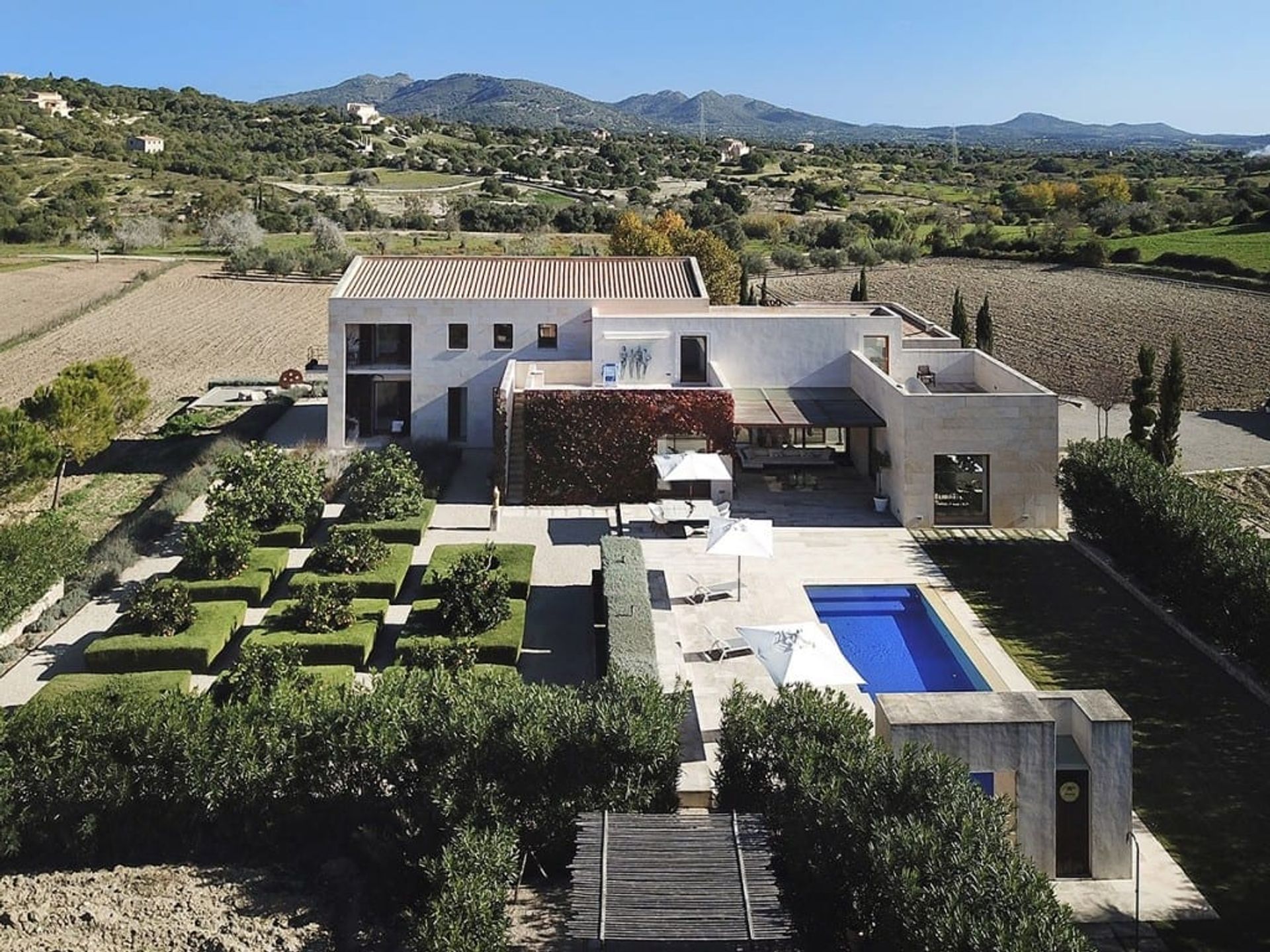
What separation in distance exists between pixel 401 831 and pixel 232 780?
207 centimetres

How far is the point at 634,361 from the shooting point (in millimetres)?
31672

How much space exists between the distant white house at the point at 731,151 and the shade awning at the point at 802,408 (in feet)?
392

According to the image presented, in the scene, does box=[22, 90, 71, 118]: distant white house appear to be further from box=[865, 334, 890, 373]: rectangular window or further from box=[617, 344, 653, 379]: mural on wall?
box=[865, 334, 890, 373]: rectangular window

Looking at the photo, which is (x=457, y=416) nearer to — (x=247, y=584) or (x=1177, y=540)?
(x=247, y=584)

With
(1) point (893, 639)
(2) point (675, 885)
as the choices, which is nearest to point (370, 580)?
(1) point (893, 639)

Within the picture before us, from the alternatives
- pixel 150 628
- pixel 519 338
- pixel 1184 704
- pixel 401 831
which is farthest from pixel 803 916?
pixel 519 338

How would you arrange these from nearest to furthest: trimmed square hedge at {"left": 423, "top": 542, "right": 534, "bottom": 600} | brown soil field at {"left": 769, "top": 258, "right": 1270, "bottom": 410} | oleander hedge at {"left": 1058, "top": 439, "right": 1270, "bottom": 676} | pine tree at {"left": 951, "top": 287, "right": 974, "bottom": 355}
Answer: oleander hedge at {"left": 1058, "top": 439, "right": 1270, "bottom": 676} → trimmed square hedge at {"left": 423, "top": 542, "right": 534, "bottom": 600} → pine tree at {"left": 951, "top": 287, "right": 974, "bottom": 355} → brown soil field at {"left": 769, "top": 258, "right": 1270, "bottom": 410}

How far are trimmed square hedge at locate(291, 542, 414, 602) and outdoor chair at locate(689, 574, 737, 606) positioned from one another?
219 inches

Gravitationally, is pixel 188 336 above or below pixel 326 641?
above

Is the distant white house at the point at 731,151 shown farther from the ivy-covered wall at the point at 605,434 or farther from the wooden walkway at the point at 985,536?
the wooden walkway at the point at 985,536

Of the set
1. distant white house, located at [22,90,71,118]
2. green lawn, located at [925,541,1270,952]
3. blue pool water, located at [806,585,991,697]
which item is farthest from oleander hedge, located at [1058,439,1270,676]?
distant white house, located at [22,90,71,118]

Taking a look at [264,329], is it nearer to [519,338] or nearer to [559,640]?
[519,338]

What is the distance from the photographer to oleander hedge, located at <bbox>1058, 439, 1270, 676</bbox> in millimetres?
17906

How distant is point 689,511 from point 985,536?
6716mm
